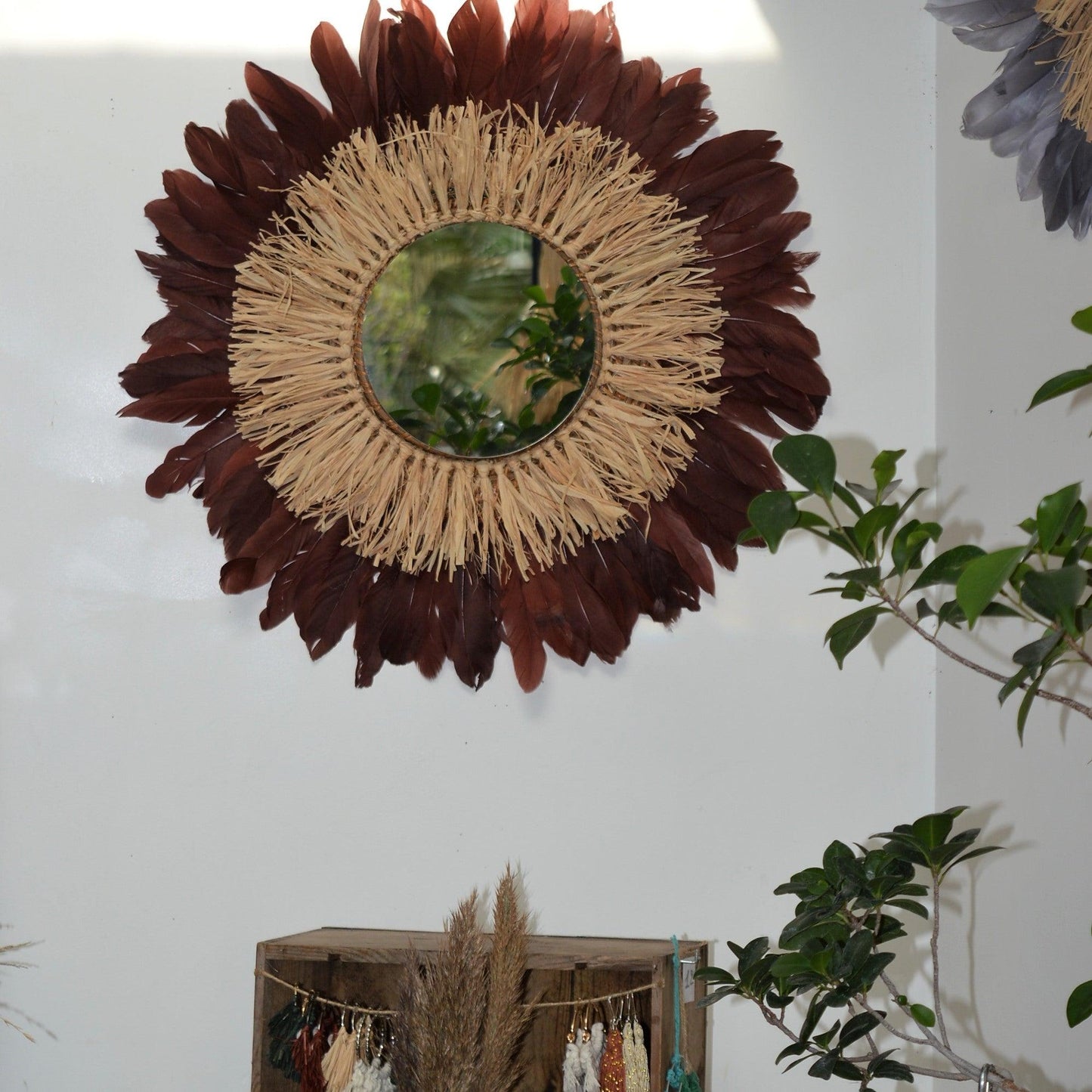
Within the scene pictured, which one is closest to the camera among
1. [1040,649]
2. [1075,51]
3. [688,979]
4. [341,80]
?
[1040,649]

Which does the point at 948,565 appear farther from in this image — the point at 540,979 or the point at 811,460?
the point at 540,979

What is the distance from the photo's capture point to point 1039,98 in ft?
3.49

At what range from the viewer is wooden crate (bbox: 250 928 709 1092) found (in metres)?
1.08

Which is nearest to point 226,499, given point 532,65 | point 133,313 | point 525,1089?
point 133,313

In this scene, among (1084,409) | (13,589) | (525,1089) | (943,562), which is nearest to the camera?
(943,562)

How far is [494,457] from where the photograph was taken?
130 centimetres

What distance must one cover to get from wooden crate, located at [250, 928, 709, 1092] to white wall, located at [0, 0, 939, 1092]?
0.08m

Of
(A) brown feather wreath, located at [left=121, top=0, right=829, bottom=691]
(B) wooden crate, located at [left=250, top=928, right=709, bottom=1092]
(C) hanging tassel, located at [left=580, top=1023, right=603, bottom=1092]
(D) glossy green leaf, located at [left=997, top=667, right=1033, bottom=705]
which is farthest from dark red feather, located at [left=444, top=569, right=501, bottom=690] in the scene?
(D) glossy green leaf, located at [left=997, top=667, right=1033, bottom=705]

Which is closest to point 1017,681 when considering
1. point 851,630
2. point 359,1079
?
point 851,630

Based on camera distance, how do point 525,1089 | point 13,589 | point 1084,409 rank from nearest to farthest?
point 1084,409 < point 525,1089 < point 13,589

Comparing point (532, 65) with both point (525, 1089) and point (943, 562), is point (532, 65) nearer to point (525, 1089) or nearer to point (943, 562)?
point (943, 562)

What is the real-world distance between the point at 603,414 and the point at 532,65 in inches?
16.6

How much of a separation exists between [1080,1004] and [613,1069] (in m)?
0.56

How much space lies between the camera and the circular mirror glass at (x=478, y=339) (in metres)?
1.29
